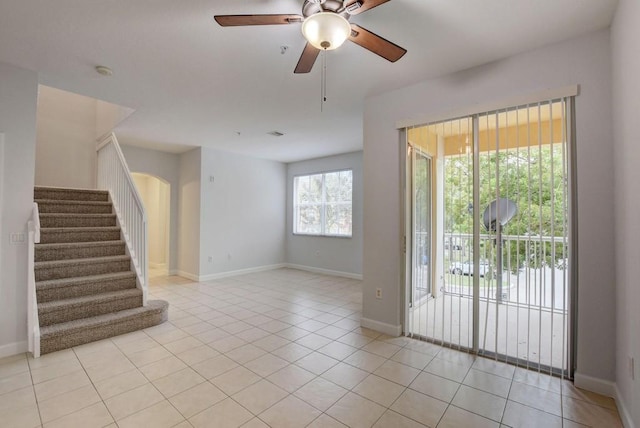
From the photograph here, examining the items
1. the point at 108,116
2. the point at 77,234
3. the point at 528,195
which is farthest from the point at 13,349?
the point at 528,195

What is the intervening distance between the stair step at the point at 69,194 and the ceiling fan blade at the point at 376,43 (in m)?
5.02

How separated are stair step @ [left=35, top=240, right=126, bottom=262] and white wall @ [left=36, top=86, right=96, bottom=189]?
229 centimetres

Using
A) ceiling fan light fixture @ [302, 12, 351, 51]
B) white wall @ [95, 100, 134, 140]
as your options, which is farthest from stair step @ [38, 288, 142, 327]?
ceiling fan light fixture @ [302, 12, 351, 51]

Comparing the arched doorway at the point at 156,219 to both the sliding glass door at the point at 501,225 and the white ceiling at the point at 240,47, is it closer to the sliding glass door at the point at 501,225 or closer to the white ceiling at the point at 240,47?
the white ceiling at the point at 240,47

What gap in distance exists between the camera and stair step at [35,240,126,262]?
356cm

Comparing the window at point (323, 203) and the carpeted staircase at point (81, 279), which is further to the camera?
the window at point (323, 203)

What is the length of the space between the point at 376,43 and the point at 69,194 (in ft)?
17.0

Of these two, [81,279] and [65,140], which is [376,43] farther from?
[65,140]

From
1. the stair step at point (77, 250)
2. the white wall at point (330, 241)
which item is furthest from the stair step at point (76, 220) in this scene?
the white wall at point (330, 241)

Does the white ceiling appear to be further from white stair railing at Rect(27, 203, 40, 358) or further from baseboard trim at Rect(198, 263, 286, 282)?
baseboard trim at Rect(198, 263, 286, 282)

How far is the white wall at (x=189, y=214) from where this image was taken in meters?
5.97

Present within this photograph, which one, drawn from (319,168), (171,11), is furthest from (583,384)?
(319,168)

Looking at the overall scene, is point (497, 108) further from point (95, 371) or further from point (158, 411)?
point (95, 371)

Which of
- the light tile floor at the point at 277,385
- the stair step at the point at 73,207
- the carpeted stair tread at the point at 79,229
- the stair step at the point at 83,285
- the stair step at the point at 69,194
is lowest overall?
the light tile floor at the point at 277,385
